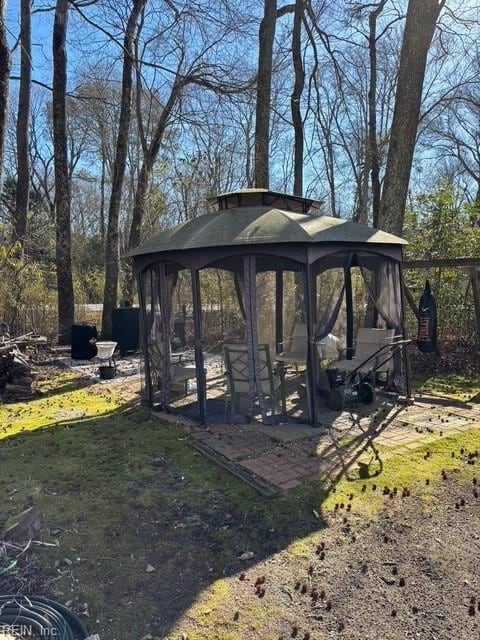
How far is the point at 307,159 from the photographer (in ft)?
56.5

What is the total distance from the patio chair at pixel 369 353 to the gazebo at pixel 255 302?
13cm

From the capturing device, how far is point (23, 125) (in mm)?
13211

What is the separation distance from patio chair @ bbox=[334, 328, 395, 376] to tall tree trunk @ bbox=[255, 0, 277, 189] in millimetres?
4580

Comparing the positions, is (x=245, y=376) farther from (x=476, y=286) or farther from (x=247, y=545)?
(x=476, y=286)

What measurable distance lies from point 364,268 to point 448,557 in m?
4.08

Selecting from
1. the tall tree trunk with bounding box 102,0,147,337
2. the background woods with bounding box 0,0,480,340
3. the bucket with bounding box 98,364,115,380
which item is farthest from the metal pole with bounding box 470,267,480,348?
the tall tree trunk with bounding box 102,0,147,337

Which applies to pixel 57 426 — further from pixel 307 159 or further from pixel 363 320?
pixel 307 159

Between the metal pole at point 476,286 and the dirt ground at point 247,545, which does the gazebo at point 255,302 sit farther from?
the metal pole at point 476,286

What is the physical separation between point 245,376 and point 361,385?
1.67 m

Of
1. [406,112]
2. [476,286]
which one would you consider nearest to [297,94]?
[406,112]

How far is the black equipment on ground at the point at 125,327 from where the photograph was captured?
10367mm

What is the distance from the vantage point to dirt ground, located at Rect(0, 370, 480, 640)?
234 centimetres

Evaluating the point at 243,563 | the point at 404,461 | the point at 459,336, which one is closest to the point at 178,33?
the point at 459,336

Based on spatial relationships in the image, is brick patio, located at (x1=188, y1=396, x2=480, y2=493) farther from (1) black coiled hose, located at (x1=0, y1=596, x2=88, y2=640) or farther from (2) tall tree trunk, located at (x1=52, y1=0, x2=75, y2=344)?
(2) tall tree trunk, located at (x1=52, y1=0, x2=75, y2=344)
